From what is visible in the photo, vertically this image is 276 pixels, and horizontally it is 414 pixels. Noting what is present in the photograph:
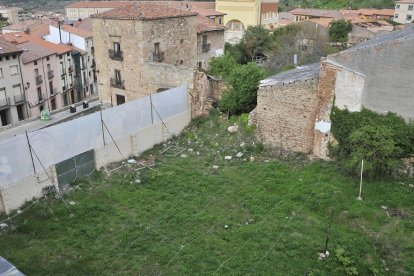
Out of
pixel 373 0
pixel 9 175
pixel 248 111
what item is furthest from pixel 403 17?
pixel 9 175

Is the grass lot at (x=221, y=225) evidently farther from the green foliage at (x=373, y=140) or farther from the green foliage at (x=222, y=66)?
the green foliage at (x=222, y=66)

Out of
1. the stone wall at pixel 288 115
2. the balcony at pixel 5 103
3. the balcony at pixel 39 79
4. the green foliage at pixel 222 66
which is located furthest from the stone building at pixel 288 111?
the balcony at pixel 39 79

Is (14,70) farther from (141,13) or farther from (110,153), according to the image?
(110,153)

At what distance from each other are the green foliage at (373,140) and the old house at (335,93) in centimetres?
36

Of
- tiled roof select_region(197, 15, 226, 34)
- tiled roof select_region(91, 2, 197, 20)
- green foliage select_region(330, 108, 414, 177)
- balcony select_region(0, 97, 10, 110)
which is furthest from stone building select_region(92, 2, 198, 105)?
balcony select_region(0, 97, 10, 110)

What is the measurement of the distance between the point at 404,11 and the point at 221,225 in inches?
2826

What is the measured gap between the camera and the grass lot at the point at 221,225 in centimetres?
1020

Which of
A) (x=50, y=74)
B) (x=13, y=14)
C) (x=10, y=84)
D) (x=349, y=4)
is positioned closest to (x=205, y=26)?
(x=10, y=84)

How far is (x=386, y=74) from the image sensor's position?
13.9 meters

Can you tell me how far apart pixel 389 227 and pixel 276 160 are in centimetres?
536

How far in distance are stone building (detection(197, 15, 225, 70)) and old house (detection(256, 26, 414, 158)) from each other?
12026 mm

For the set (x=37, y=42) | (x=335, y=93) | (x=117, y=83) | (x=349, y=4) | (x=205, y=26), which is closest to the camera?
(x=335, y=93)

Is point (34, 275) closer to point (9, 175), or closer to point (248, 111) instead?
point (9, 175)

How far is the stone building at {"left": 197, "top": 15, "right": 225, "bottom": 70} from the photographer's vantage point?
2808cm
